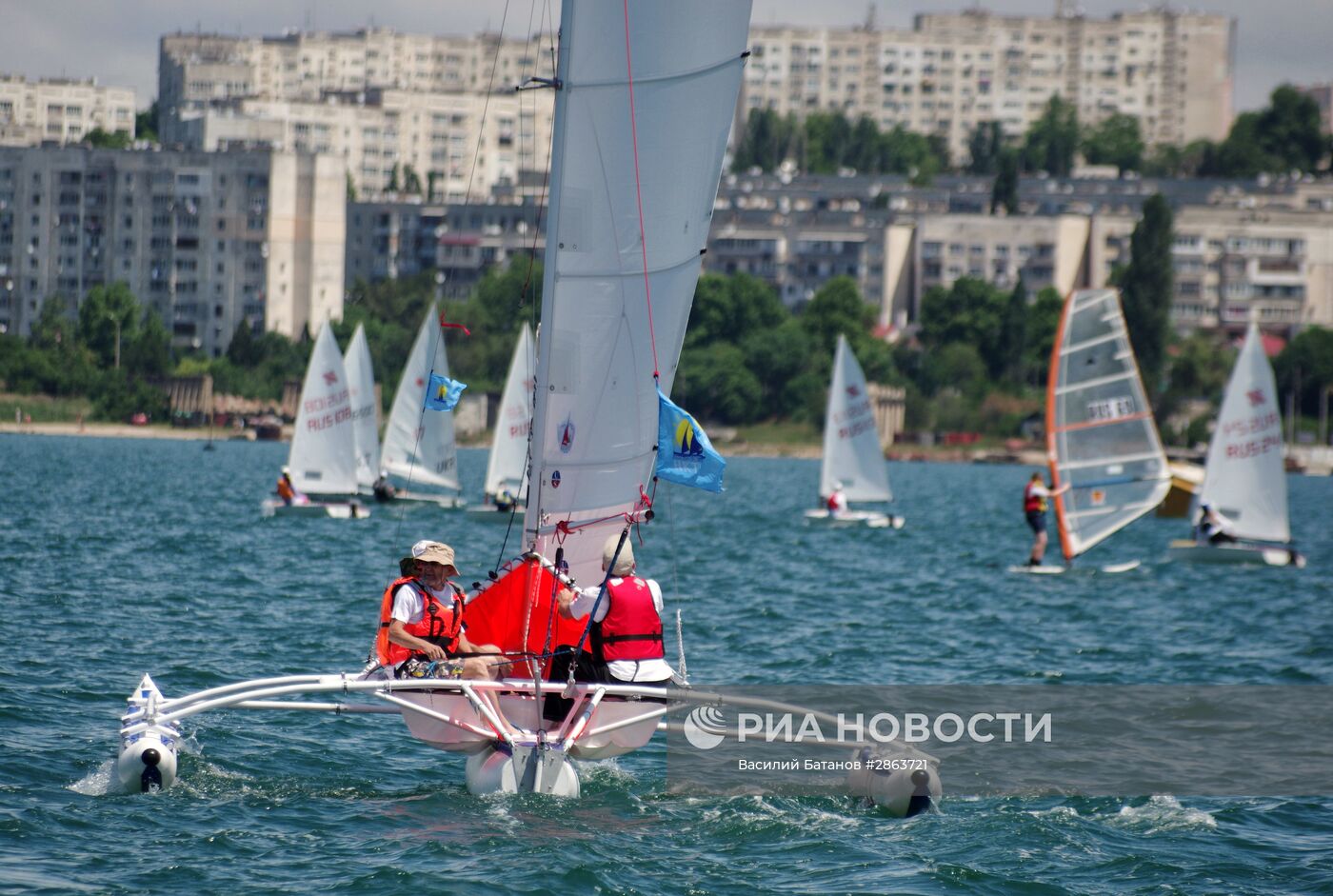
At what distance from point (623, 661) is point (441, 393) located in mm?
3931

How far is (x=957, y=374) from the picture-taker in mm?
125812

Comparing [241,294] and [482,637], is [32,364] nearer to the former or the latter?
[241,294]

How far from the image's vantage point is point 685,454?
45.3ft

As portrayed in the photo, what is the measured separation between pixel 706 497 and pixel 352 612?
44.9 m

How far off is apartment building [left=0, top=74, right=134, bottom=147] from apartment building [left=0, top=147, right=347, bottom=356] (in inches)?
1669

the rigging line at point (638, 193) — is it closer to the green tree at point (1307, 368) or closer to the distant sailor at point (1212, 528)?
the distant sailor at point (1212, 528)

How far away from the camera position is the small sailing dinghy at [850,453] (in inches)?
1893

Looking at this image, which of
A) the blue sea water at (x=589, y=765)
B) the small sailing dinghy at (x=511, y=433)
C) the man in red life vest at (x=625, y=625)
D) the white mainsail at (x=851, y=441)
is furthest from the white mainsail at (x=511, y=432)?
the man in red life vest at (x=625, y=625)

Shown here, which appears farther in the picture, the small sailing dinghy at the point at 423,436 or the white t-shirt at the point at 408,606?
the small sailing dinghy at the point at 423,436

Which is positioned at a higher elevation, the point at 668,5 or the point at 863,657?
the point at 668,5

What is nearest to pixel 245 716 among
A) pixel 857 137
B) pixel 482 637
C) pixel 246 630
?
pixel 482 637

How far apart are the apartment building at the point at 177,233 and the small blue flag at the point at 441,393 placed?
120 metres

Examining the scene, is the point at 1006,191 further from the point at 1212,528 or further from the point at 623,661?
the point at 623,661

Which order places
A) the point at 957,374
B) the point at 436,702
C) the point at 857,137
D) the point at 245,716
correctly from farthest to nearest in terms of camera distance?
the point at 857,137 < the point at 957,374 < the point at 245,716 < the point at 436,702
